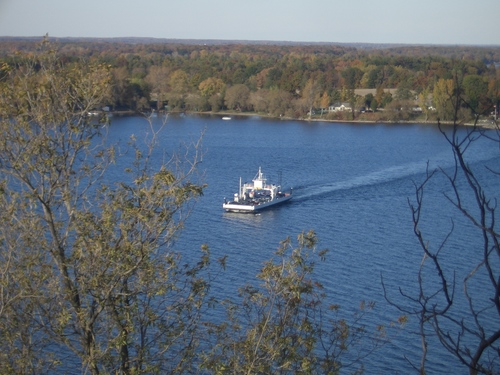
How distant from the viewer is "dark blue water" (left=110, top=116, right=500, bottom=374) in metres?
7.50

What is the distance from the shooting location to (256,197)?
42.9ft

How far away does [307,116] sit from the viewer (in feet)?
93.6

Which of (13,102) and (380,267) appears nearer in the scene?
(13,102)

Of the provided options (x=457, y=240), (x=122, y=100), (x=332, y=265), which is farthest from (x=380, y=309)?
(x=122, y=100)

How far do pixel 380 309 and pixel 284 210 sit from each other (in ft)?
17.8

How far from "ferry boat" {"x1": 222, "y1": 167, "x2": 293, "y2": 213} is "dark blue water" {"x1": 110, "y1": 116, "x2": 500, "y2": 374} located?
0.70 feet

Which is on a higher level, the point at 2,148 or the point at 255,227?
the point at 2,148

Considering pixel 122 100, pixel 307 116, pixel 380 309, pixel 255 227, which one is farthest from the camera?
pixel 307 116

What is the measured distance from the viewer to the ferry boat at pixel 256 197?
12119mm

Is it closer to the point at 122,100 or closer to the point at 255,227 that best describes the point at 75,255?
the point at 255,227

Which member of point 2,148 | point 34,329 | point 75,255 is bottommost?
point 34,329

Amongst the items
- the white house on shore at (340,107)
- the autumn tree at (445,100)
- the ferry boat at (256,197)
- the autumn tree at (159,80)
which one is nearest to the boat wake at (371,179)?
the ferry boat at (256,197)

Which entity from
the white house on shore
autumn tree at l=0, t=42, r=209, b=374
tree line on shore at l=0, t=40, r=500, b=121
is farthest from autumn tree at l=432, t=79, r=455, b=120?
the white house on shore

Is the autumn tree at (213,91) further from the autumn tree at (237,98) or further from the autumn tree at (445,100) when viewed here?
the autumn tree at (445,100)
